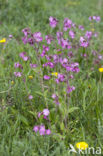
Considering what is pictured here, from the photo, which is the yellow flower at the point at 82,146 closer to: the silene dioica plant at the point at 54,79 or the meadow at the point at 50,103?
the meadow at the point at 50,103

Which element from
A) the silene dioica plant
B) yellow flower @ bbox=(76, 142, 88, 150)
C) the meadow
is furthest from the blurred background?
yellow flower @ bbox=(76, 142, 88, 150)

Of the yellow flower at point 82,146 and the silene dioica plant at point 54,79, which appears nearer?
the yellow flower at point 82,146

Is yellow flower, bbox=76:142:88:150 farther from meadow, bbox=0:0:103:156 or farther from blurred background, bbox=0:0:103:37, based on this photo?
blurred background, bbox=0:0:103:37

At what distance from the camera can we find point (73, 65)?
2033 mm

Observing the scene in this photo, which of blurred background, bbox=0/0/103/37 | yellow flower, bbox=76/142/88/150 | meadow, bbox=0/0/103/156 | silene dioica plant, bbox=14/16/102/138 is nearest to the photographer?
yellow flower, bbox=76/142/88/150

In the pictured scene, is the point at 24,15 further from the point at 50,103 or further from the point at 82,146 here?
the point at 82,146

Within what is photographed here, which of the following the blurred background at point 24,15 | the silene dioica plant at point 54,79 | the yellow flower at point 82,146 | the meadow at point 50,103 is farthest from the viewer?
the blurred background at point 24,15

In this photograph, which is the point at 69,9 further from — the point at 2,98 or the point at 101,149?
the point at 101,149

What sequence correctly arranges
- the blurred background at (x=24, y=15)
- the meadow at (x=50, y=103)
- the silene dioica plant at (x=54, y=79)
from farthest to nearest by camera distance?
the blurred background at (x=24, y=15) < the silene dioica plant at (x=54, y=79) < the meadow at (x=50, y=103)

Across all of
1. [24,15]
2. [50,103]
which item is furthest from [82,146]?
[24,15]

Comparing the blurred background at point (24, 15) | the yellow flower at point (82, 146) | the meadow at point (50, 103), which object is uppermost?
the blurred background at point (24, 15)

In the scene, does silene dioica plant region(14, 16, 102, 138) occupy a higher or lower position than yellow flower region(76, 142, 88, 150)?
higher

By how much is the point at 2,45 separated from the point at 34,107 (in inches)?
63.1

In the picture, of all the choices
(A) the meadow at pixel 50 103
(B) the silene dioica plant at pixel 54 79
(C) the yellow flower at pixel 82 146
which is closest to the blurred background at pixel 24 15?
(A) the meadow at pixel 50 103
